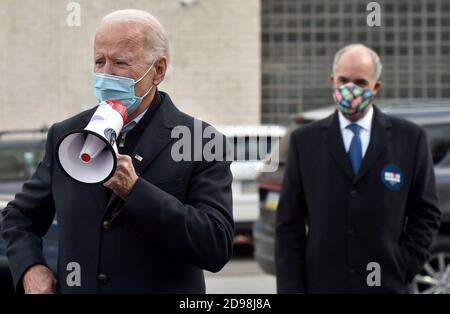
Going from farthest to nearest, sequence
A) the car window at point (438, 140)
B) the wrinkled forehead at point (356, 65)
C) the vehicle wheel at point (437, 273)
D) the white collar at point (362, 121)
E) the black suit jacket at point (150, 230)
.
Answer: the car window at point (438, 140)
the vehicle wheel at point (437, 273)
the wrinkled forehead at point (356, 65)
the white collar at point (362, 121)
the black suit jacket at point (150, 230)

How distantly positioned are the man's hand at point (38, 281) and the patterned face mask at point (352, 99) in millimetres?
2198

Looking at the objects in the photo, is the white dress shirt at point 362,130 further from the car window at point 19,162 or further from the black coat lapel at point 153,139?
the car window at point 19,162

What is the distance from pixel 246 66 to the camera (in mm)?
19562

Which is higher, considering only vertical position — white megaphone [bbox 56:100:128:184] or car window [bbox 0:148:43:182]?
white megaphone [bbox 56:100:128:184]

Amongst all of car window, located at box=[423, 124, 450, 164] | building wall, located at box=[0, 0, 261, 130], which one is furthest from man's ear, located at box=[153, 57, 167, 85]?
building wall, located at box=[0, 0, 261, 130]

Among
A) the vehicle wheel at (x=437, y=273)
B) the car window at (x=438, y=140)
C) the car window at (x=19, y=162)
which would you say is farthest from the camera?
the car window at (x=19, y=162)

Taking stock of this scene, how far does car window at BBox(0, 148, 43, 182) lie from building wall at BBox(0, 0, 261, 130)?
872cm

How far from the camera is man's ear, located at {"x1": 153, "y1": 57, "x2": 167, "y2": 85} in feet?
10.8

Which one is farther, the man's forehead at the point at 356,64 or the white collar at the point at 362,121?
the man's forehead at the point at 356,64

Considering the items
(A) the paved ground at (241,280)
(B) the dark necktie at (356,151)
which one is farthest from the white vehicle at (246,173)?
(B) the dark necktie at (356,151)

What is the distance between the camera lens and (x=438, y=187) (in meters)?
8.30

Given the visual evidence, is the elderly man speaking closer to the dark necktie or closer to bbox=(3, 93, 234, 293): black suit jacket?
bbox=(3, 93, 234, 293): black suit jacket

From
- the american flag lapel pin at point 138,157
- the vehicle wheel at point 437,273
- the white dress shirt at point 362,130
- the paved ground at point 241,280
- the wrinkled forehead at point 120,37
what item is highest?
the wrinkled forehead at point 120,37

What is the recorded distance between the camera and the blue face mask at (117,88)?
10.3 ft
